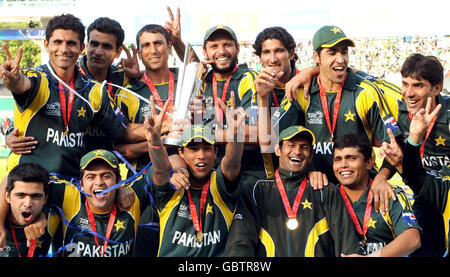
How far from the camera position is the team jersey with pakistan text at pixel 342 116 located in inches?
203

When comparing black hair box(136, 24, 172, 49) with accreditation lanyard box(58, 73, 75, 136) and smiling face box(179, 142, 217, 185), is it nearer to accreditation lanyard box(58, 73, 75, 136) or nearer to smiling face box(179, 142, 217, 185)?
accreditation lanyard box(58, 73, 75, 136)

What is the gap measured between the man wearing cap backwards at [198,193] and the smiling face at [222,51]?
0.95 meters

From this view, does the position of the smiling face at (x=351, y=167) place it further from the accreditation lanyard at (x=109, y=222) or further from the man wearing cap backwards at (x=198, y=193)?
the accreditation lanyard at (x=109, y=222)

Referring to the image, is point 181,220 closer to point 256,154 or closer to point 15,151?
point 256,154

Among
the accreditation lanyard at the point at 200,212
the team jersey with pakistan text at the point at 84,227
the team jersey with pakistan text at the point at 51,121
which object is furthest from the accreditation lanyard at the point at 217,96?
the team jersey with pakistan text at the point at 84,227

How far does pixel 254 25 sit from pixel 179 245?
16.9 metres

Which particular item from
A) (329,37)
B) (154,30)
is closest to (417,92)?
(329,37)

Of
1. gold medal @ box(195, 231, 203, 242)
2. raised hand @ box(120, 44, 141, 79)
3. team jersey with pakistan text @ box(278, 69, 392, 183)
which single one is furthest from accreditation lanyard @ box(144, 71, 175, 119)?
gold medal @ box(195, 231, 203, 242)

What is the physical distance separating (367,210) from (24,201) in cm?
265

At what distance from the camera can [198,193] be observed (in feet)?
15.5

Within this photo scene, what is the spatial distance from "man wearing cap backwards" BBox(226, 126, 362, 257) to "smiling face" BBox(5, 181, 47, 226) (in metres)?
1.51

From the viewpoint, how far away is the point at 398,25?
18.9m

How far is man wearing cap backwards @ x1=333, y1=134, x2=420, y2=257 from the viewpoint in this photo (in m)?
4.41
